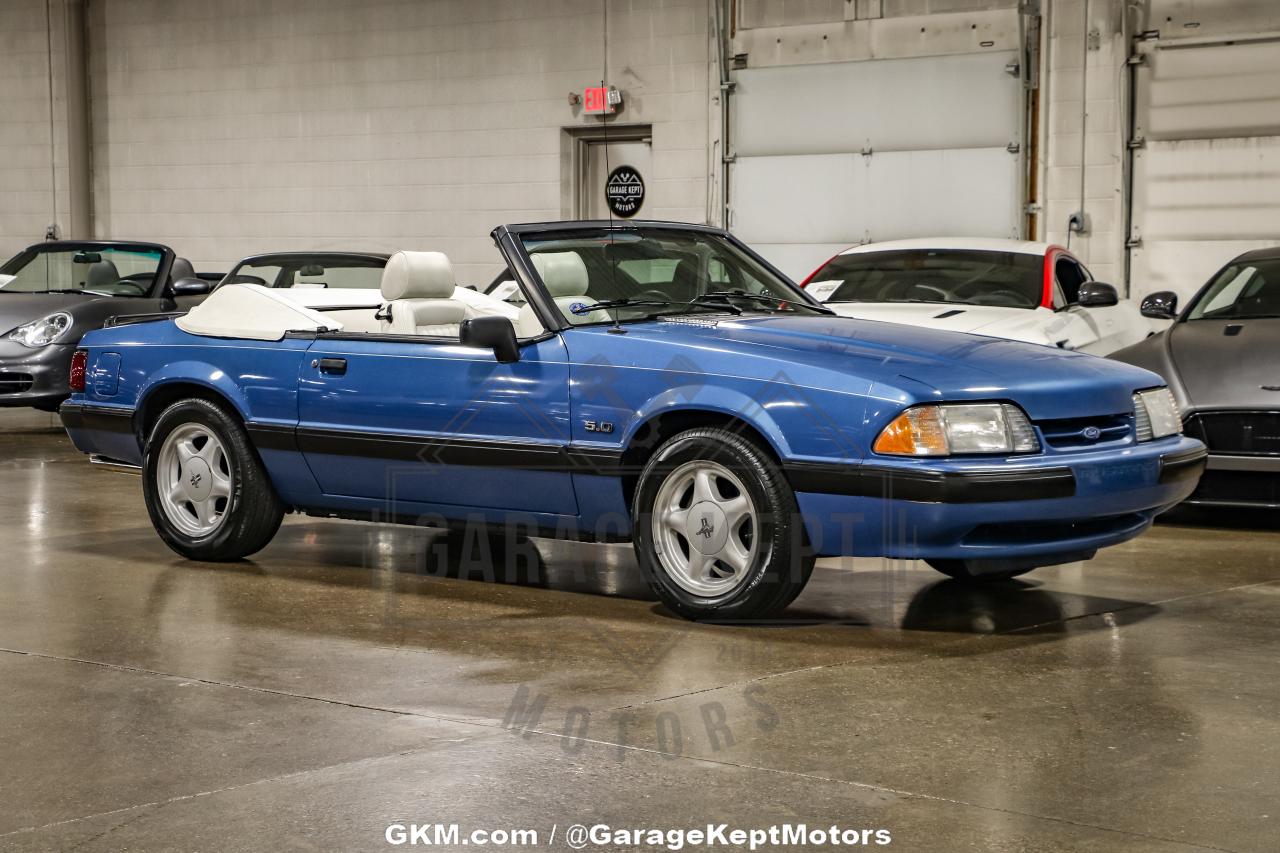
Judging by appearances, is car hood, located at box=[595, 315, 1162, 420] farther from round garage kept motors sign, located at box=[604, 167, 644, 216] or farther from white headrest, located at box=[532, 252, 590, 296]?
round garage kept motors sign, located at box=[604, 167, 644, 216]

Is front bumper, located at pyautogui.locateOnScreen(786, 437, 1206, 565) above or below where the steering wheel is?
below

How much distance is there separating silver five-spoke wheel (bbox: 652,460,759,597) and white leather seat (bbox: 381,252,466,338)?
1429 mm

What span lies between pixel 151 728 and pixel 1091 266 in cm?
1156

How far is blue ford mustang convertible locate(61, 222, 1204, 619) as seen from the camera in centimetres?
513

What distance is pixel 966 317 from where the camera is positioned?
340 inches

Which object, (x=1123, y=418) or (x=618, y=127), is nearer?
(x=1123, y=418)

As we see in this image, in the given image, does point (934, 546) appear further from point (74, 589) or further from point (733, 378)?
point (74, 589)

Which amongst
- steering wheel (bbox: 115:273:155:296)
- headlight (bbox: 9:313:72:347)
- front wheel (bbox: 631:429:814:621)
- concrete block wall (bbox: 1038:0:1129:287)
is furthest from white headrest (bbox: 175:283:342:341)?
concrete block wall (bbox: 1038:0:1129:287)

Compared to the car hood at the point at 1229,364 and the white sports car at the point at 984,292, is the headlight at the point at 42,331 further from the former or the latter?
the car hood at the point at 1229,364

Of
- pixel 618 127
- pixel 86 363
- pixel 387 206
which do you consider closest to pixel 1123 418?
pixel 86 363

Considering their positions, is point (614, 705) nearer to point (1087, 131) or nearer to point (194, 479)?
point (194, 479)

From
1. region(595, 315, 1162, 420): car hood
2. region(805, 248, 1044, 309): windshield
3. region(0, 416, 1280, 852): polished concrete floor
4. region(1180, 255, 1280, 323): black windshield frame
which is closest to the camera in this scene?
region(0, 416, 1280, 852): polished concrete floor

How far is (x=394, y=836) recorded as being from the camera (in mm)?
3303

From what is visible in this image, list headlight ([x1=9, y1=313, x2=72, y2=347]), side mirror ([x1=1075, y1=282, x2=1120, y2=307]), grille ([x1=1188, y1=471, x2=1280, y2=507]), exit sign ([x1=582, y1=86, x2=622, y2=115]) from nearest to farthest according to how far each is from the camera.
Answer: grille ([x1=1188, y1=471, x2=1280, y2=507]) → side mirror ([x1=1075, y1=282, x2=1120, y2=307]) → headlight ([x1=9, y1=313, x2=72, y2=347]) → exit sign ([x1=582, y1=86, x2=622, y2=115])
